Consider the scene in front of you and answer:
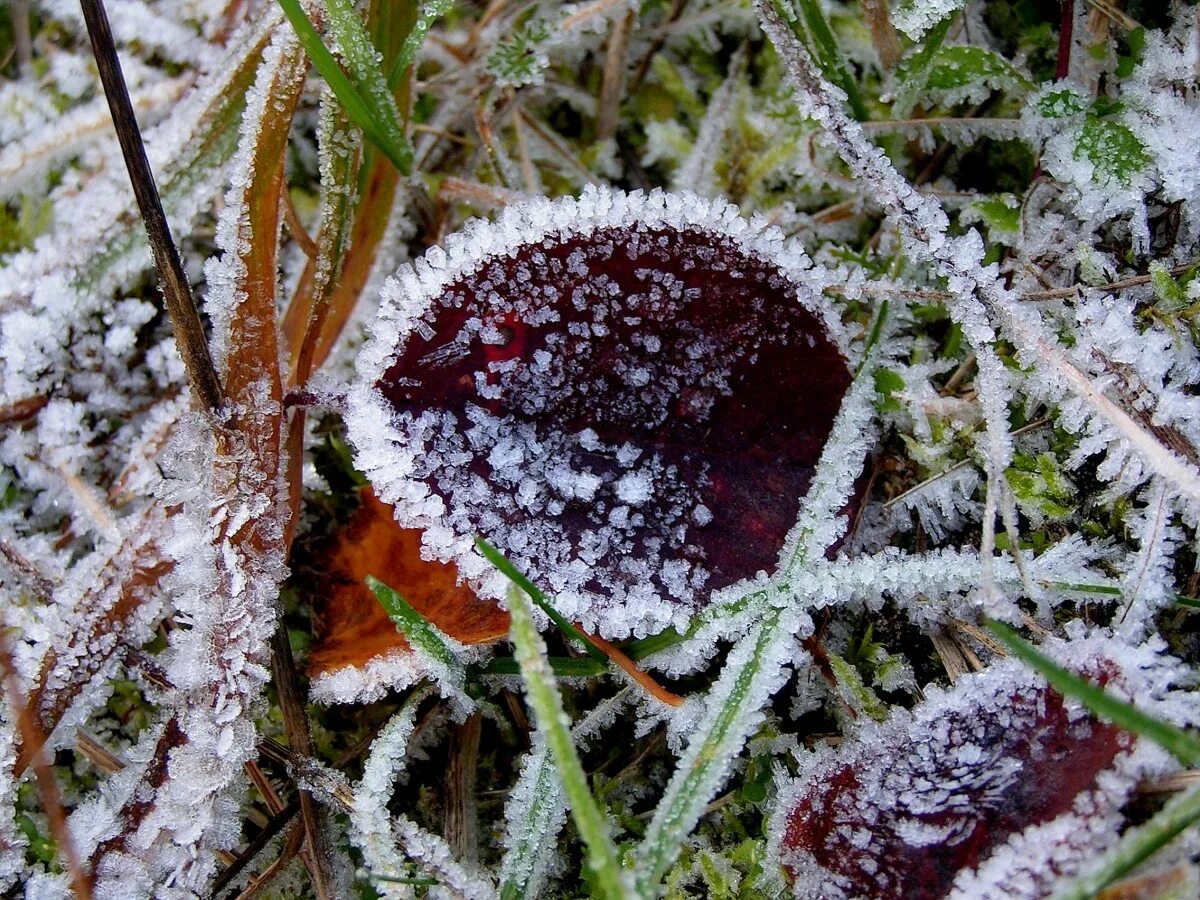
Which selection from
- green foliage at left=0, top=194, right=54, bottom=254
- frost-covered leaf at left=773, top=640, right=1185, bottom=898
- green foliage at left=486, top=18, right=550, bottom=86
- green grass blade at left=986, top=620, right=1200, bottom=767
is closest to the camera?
green grass blade at left=986, top=620, right=1200, bottom=767

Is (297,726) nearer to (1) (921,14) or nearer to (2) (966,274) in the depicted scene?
(2) (966,274)

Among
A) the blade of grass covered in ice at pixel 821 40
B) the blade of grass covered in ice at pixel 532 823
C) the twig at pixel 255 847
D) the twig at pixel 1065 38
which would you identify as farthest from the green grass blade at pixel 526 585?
the twig at pixel 1065 38

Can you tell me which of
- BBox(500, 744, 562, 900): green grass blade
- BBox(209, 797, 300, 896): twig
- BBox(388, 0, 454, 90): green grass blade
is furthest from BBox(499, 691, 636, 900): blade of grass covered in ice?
BBox(388, 0, 454, 90): green grass blade

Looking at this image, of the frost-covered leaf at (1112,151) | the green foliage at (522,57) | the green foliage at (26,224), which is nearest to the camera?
the frost-covered leaf at (1112,151)

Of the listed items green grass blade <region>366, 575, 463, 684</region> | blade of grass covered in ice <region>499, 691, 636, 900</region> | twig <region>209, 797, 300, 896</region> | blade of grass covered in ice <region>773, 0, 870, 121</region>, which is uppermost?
blade of grass covered in ice <region>773, 0, 870, 121</region>

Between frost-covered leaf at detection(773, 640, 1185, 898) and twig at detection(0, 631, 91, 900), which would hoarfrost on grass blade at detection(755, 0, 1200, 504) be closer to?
frost-covered leaf at detection(773, 640, 1185, 898)

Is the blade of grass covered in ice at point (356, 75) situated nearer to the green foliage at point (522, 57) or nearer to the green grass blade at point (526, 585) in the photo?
the green foliage at point (522, 57)
